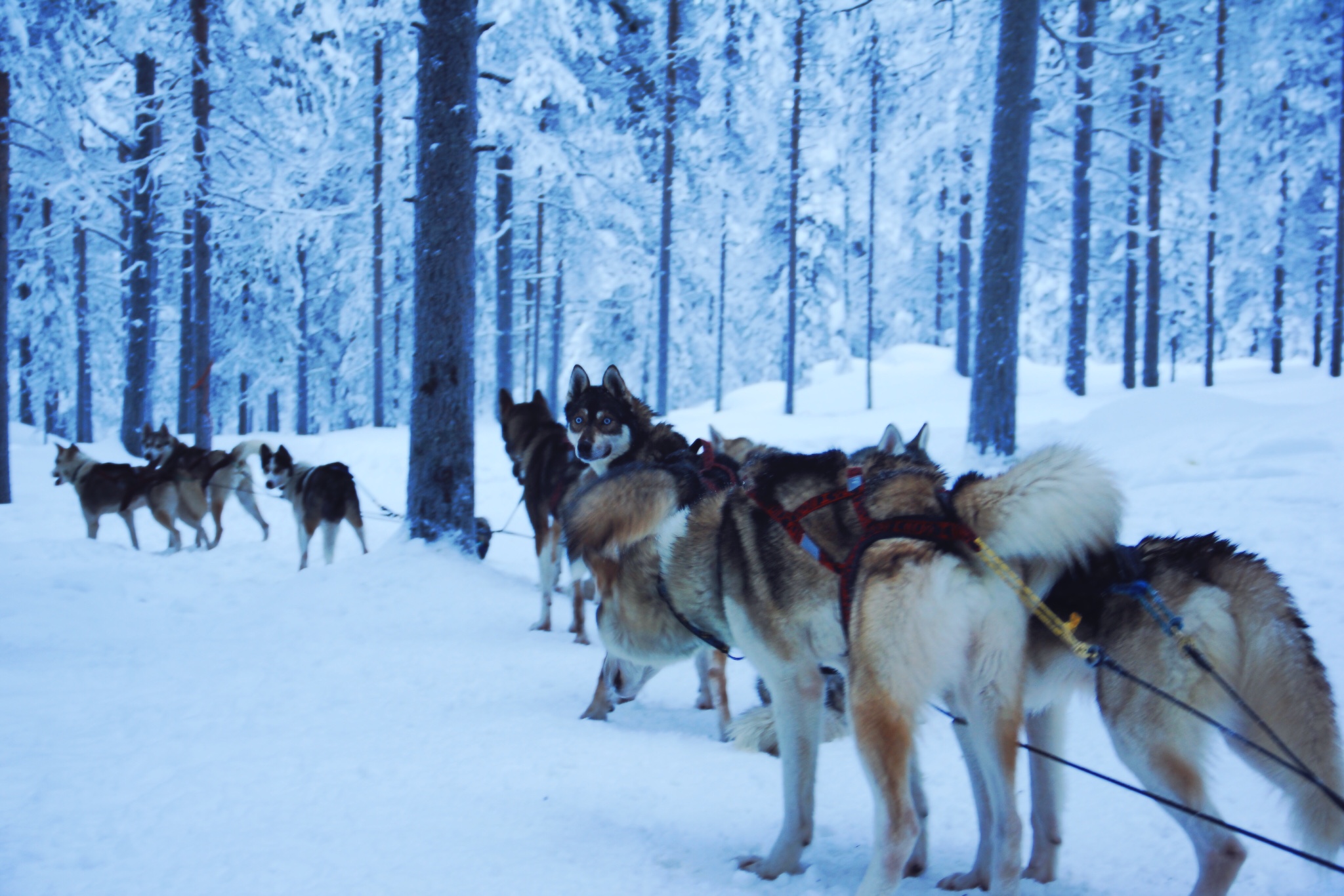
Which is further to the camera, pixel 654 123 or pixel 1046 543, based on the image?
pixel 654 123

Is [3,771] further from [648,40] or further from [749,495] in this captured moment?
[648,40]

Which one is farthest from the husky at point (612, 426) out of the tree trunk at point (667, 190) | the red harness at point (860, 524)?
the tree trunk at point (667, 190)

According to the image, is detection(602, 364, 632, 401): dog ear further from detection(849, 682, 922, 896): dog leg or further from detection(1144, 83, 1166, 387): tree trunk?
detection(1144, 83, 1166, 387): tree trunk

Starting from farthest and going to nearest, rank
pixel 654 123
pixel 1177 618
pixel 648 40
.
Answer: pixel 654 123 < pixel 648 40 < pixel 1177 618

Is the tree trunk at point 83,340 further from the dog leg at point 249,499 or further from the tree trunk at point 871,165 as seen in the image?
the tree trunk at point 871,165

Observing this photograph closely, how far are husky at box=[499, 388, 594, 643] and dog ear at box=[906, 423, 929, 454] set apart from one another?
297cm

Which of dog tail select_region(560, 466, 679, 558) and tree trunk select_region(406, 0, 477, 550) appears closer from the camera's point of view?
dog tail select_region(560, 466, 679, 558)

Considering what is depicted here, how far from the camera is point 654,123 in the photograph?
71.3 feet

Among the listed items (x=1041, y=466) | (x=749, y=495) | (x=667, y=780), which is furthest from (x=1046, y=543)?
(x=667, y=780)

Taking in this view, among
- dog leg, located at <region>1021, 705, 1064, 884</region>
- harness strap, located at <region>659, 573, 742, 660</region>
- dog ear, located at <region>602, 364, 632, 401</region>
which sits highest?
dog ear, located at <region>602, 364, 632, 401</region>

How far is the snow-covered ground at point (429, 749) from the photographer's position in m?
2.74

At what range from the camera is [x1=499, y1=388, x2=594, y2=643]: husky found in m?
6.90

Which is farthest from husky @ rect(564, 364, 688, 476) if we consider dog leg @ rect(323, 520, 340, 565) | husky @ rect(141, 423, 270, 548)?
husky @ rect(141, 423, 270, 548)

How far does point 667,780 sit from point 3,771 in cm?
279
